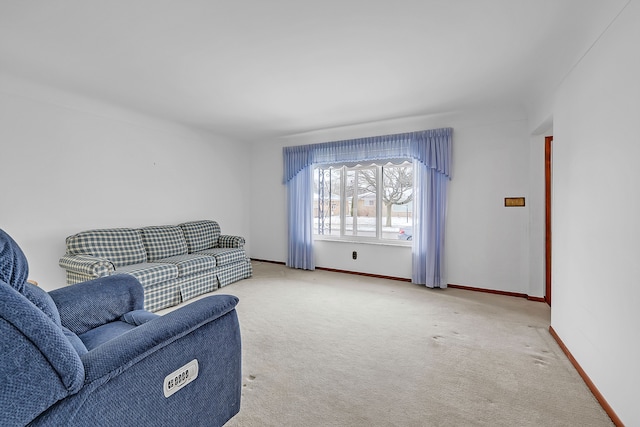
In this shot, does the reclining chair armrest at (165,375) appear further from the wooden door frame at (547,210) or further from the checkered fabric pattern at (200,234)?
the wooden door frame at (547,210)

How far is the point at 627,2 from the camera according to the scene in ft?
5.14

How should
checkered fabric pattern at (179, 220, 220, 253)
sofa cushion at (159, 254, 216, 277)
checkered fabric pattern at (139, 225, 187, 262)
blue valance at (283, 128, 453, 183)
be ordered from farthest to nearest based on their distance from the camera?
checkered fabric pattern at (179, 220, 220, 253) → blue valance at (283, 128, 453, 183) → checkered fabric pattern at (139, 225, 187, 262) → sofa cushion at (159, 254, 216, 277)

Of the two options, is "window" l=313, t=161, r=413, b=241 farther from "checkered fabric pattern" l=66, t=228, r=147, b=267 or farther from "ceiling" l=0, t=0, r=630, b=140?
"checkered fabric pattern" l=66, t=228, r=147, b=267

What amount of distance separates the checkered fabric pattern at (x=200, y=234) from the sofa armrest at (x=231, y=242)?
113 millimetres

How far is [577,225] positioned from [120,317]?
3.30m

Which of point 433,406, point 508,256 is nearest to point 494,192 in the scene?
point 508,256

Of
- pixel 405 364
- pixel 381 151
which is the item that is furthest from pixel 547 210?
pixel 405 364

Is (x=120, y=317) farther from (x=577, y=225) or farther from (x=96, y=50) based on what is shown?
(x=577, y=225)

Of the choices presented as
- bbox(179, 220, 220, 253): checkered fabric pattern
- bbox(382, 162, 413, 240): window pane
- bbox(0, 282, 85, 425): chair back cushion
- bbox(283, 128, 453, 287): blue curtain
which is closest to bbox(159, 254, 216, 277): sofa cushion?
bbox(179, 220, 220, 253): checkered fabric pattern

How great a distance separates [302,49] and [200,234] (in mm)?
3256

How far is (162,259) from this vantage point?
12.7 ft

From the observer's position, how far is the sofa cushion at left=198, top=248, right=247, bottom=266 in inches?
161

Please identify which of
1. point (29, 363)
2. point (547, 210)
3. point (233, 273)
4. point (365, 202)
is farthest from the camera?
point (365, 202)

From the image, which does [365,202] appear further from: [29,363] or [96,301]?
[29,363]
